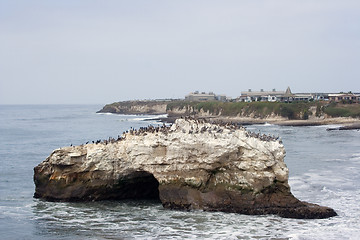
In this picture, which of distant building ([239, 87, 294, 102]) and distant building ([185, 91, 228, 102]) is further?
distant building ([185, 91, 228, 102])

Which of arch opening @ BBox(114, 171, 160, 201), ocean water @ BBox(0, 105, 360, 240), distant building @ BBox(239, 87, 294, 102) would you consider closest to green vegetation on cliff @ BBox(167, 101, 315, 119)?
distant building @ BBox(239, 87, 294, 102)

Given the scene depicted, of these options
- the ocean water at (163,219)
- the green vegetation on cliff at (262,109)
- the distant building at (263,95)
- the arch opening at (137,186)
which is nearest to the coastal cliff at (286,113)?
the green vegetation on cliff at (262,109)

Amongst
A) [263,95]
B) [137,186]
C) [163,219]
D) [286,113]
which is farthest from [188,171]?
[263,95]

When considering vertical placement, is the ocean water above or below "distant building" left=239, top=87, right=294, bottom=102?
below

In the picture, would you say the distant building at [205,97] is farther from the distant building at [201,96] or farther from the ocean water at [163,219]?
the ocean water at [163,219]

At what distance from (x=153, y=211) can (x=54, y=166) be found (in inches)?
205

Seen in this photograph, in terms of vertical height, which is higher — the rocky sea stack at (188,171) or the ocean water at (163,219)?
the rocky sea stack at (188,171)

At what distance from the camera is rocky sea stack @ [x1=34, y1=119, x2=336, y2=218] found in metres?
19.6

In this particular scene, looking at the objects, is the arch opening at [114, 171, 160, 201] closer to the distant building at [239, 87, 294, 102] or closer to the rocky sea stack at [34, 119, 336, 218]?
the rocky sea stack at [34, 119, 336, 218]

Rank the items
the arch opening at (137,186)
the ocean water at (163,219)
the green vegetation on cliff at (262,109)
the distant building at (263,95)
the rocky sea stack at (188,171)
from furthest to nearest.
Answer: the distant building at (263,95) → the green vegetation on cliff at (262,109) → the arch opening at (137,186) → the rocky sea stack at (188,171) → the ocean water at (163,219)

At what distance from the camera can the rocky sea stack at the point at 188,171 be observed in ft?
64.4

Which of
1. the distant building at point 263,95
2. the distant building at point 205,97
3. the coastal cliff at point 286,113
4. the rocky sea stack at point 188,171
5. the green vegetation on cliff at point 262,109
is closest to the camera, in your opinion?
the rocky sea stack at point 188,171

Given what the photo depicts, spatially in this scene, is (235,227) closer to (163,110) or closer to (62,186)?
(62,186)

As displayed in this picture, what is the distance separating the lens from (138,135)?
21953 millimetres
